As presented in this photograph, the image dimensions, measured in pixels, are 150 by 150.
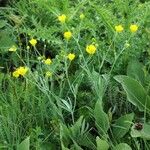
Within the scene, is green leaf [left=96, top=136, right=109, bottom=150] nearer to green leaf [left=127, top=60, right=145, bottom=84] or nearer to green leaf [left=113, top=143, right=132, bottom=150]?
green leaf [left=113, top=143, right=132, bottom=150]

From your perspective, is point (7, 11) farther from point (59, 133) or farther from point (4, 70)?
point (59, 133)

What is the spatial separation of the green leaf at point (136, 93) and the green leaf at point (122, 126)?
0.09m

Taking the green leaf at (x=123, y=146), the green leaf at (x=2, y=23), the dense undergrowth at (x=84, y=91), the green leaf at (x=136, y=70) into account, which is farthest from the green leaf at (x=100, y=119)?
the green leaf at (x=2, y=23)

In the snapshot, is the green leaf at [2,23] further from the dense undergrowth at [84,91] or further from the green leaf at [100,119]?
the green leaf at [100,119]

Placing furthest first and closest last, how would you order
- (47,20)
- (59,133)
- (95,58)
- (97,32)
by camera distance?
(47,20), (97,32), (95,58), (59,133)

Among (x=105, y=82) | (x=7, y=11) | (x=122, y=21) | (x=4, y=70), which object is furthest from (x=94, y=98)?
(x=7, y=11)

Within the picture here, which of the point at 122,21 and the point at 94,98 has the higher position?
the point at 122,21

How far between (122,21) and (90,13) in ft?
0.97

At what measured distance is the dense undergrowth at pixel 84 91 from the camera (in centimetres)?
199

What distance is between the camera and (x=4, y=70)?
263 cm

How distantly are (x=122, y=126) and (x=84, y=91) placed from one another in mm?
320

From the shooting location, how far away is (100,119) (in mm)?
2006

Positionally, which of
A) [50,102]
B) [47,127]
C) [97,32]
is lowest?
[47,127]

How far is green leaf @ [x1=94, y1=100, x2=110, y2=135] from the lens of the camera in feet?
6.48
